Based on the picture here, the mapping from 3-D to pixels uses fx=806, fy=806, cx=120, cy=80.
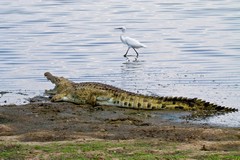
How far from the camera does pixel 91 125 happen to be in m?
11.3

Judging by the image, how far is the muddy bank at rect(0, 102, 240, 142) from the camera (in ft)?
33.4

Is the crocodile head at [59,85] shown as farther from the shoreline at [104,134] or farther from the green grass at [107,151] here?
the green grass at [107,151]

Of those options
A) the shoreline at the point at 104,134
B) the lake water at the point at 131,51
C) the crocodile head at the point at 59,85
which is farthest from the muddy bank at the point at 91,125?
the lake water at the point at 131,51

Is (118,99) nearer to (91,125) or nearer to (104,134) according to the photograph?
(91,125)

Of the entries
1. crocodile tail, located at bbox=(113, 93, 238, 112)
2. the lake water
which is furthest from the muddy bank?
the lake water

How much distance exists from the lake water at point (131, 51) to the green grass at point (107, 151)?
2929mm

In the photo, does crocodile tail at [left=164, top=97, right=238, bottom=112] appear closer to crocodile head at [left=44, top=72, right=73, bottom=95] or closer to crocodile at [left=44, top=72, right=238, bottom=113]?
crocodile at [left=44, top=72, right=238, bottom=113]

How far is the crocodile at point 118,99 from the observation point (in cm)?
1327

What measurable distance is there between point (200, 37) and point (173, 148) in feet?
52.3

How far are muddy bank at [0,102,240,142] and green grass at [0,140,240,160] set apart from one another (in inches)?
23.8

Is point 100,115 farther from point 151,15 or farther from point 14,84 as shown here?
point 151,15

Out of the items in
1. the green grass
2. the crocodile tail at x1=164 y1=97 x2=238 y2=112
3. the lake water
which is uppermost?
the lake water

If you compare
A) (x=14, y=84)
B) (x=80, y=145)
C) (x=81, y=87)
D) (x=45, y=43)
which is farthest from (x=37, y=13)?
(x=80, y=145)

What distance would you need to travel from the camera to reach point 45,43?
79.3ft
